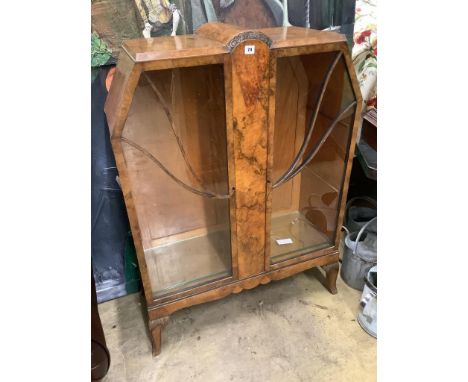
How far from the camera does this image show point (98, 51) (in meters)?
1.17

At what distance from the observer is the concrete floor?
1.23 metres

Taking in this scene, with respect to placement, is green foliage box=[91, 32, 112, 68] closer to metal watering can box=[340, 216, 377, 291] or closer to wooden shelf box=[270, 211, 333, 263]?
wooden shelf box=[270, 211, 333, 263]

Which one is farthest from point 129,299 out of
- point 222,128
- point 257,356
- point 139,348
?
point 222,128

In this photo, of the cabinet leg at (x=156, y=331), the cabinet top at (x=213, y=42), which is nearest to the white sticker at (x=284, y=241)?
the cabinet leg at (x=156, y=331)

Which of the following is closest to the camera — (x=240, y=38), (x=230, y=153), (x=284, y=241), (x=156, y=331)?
(x=240, y=38)

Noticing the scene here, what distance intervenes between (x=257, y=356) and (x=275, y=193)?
0.55 meters

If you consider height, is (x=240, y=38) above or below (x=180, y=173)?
above

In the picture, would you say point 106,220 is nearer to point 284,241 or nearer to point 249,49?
point 284,241

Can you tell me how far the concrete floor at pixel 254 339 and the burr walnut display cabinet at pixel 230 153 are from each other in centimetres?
10

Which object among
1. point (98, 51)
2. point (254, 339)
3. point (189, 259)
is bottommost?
point (254, 339)

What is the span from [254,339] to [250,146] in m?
0.70

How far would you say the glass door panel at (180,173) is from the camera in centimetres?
104

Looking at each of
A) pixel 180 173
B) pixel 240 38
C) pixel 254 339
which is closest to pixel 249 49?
pixel 240 38

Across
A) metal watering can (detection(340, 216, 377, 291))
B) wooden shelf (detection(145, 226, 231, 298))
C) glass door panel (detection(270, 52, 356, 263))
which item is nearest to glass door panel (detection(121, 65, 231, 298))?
wooden shelf (detection(145, 226, 231, 298))
